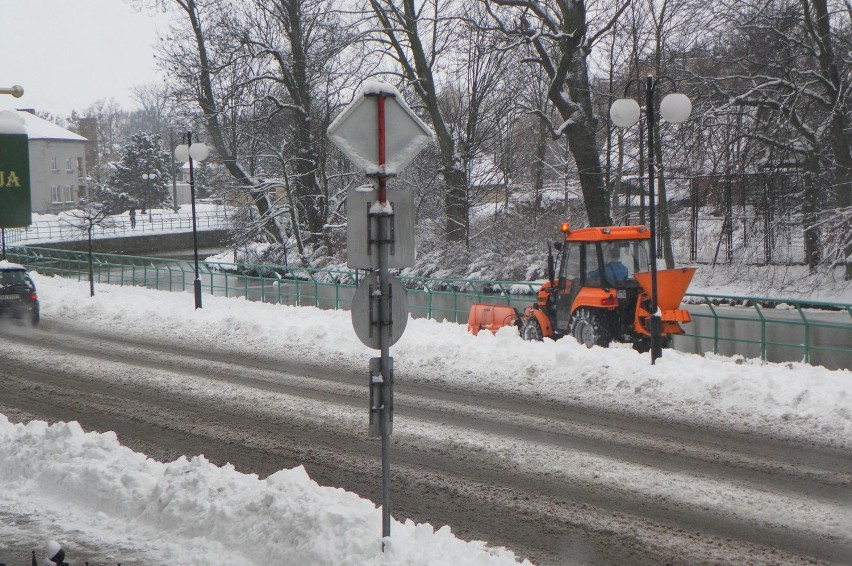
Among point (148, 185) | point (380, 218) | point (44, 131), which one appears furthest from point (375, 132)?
point (148, 185)

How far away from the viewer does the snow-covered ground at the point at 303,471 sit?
6551 mm

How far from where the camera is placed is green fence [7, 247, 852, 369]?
16594 mm

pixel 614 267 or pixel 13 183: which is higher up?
pixel 13 183

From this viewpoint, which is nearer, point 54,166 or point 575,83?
point 575,83

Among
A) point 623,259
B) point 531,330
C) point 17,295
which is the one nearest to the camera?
point 623,259

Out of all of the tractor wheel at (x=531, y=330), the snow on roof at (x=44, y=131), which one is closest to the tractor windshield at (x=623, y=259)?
the tractor wheel at (x=531, y=330)

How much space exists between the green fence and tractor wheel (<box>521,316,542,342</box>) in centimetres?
292

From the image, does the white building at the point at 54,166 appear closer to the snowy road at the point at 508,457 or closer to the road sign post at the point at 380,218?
the snowy road at the point at 508,457

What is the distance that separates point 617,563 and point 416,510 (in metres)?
2.02

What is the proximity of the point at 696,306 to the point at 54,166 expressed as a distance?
73.5 meters

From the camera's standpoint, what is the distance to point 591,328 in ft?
51.9

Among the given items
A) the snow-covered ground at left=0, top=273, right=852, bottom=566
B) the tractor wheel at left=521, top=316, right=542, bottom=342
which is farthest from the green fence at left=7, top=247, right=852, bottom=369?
the tractor wheel at left=521, top=316, right=542, bottom=342

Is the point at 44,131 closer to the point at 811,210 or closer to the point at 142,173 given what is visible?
the point at 142,173

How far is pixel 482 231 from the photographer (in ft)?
129
